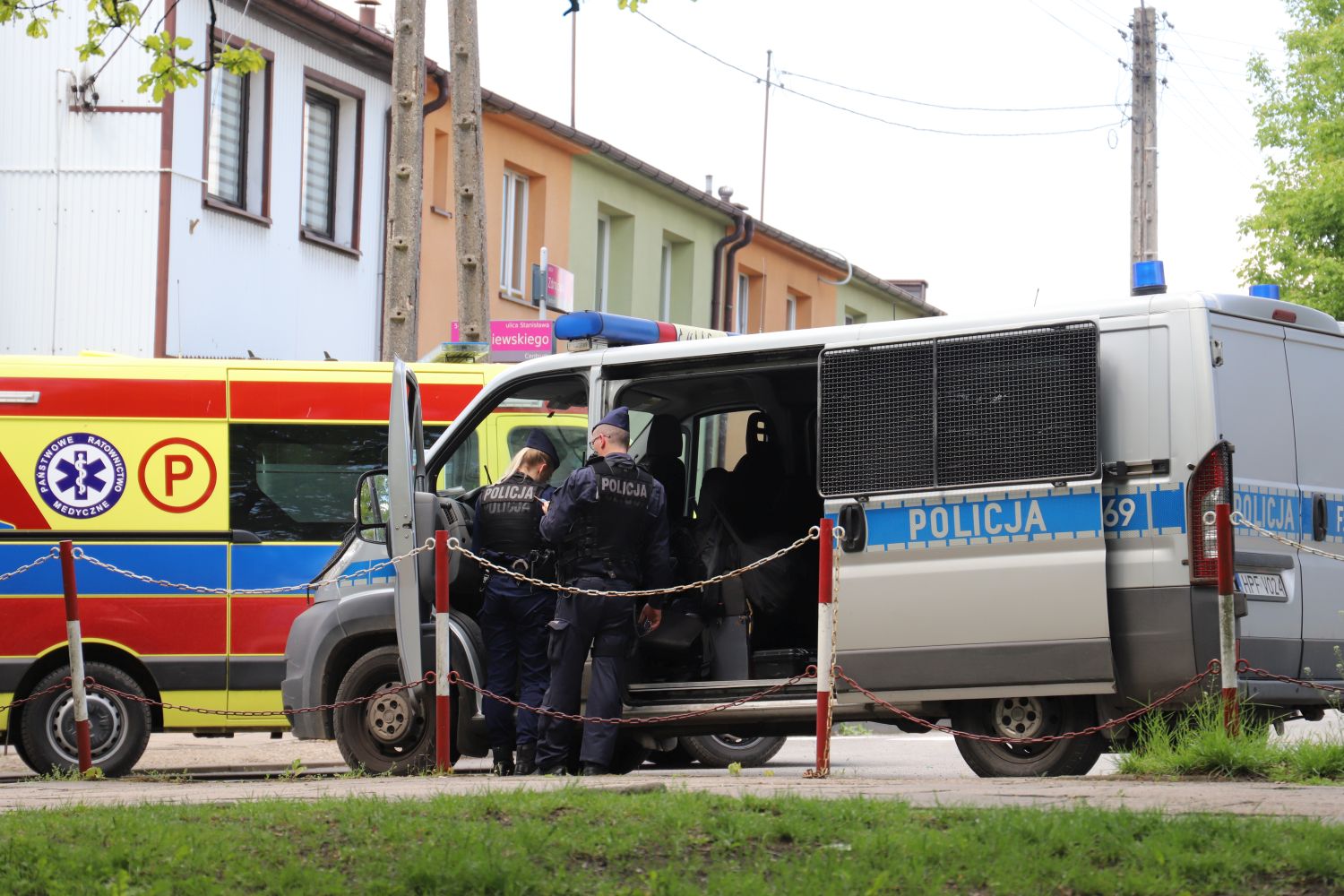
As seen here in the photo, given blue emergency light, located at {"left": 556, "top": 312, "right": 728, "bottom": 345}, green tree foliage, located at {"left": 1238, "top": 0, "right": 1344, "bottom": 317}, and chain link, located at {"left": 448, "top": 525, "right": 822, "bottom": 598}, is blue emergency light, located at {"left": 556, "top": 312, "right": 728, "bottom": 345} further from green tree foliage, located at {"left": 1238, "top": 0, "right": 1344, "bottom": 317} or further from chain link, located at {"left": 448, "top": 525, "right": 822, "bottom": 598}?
green tree foliage, located at {"left": 1238, "top": 0, "right": 1344, "bottom": 317}

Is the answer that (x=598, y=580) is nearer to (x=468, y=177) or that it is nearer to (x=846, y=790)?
(x=846, y=790)

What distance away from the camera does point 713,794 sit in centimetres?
685

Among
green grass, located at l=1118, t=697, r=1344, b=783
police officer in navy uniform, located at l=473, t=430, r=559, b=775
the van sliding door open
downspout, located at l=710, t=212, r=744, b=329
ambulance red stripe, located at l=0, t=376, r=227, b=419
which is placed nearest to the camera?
green grass, located at l=1118, t=697, r=1344, b=783

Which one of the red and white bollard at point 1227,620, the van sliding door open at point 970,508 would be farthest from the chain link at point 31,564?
the red and white bollard at point 1227,620

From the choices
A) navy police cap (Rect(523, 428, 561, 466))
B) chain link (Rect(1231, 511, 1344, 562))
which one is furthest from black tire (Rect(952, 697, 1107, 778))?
navy police cap (Rect(523, 428, 561, 466))

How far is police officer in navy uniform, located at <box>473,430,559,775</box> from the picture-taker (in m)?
9.84

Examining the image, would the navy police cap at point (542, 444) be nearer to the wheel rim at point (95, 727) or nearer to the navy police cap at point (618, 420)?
the navy police cap at point (618, 420)

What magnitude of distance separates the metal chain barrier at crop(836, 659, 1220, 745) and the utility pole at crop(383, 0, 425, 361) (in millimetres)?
7765

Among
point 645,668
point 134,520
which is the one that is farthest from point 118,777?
point 645,668

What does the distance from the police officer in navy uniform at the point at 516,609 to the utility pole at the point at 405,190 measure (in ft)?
19.2

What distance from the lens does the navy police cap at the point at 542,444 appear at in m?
10.2

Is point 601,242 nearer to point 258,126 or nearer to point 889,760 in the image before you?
point 258,126

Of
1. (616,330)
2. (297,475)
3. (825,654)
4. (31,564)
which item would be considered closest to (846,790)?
(825,654)

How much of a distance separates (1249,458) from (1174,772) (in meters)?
1.40
